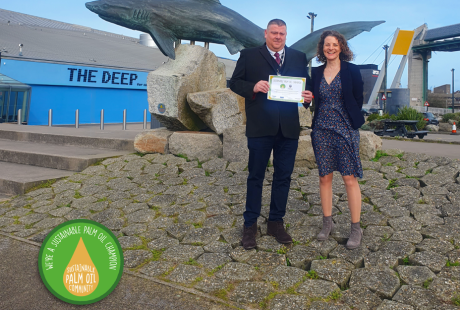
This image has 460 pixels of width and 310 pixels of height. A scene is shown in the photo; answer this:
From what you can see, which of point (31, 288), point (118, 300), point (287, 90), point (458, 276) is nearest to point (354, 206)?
point (458, 276)

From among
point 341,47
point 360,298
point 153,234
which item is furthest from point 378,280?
point 153,234

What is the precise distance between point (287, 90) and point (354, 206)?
1.08m

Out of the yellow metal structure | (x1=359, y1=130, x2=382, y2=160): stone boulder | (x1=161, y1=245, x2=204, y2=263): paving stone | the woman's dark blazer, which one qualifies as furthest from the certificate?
the yellow metal structure

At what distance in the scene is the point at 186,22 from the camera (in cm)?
668

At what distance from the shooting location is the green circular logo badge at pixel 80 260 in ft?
7.41

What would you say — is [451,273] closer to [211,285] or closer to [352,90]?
[352,90]

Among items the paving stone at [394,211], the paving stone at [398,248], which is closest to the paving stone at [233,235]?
the paving stone at [398,248]

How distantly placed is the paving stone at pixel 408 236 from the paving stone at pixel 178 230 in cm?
182

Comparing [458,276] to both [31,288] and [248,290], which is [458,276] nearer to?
[248,290]

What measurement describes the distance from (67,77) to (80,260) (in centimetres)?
1754

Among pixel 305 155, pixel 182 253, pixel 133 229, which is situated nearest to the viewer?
pixel 182 253

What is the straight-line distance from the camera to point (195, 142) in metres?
6.08

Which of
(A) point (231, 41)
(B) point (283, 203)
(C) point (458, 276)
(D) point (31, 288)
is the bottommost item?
(D) point (31, 288)

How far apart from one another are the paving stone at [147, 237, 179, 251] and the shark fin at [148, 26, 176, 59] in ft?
12.7
